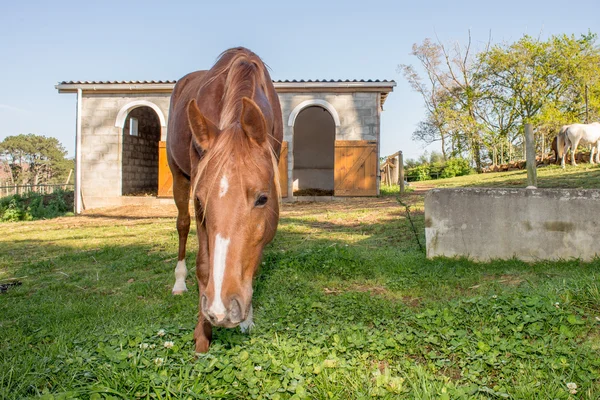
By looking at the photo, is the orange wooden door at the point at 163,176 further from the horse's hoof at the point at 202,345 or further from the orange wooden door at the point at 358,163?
the horse's hoof at the point at 202,345

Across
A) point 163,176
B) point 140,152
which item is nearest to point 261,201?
point 163,176

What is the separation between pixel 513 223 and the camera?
188 inches

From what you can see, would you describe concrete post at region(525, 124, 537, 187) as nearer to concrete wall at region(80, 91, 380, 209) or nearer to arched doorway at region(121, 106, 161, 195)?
concrete wall at region(80, 91, 380, 209)

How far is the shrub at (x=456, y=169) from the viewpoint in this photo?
27.7m

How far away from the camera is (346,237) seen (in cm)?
705

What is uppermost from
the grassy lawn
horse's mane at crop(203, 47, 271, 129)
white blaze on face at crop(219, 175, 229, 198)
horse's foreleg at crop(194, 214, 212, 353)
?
horse's mane at crop(203, 47, 271, 129)

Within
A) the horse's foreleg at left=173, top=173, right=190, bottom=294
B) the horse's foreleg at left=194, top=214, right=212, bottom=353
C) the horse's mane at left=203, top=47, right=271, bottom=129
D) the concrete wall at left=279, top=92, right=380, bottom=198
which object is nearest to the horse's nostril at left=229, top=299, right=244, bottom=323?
the horse's foreleg at left=194, top=214, right=212, bottom=353

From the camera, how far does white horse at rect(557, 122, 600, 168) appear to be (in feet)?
48.8

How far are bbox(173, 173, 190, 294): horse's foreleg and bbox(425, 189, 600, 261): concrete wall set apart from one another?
8.67ft

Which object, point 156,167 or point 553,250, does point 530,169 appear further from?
point 156,167

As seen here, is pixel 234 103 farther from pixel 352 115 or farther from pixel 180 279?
pixel 352 115

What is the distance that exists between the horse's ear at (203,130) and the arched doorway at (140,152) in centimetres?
1392

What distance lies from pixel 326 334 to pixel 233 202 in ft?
3.66

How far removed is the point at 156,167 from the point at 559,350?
1767 centimetres
